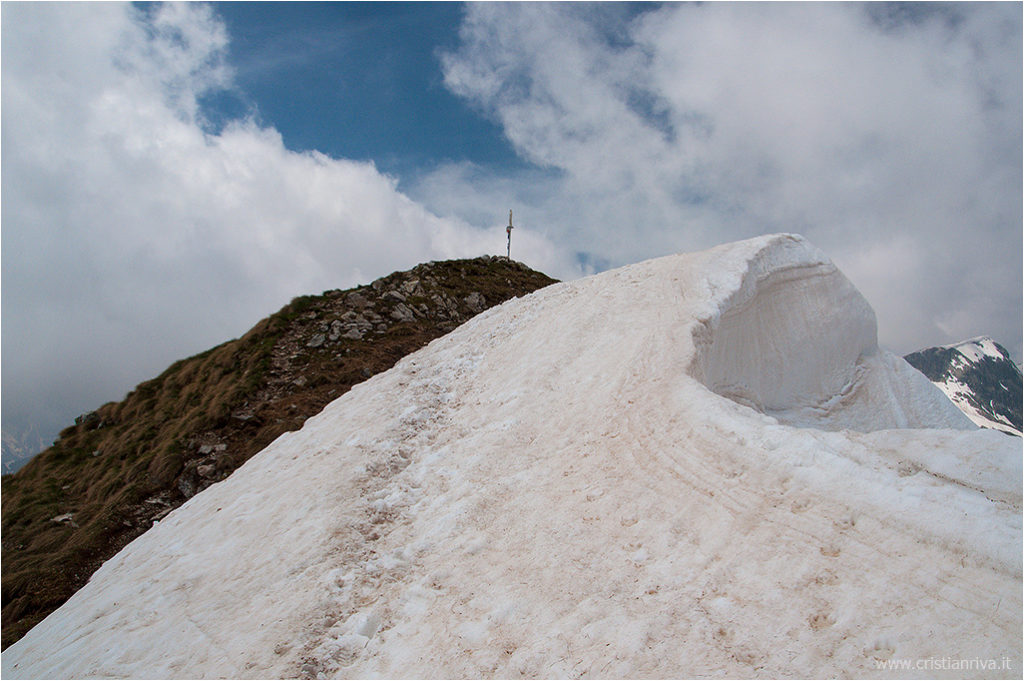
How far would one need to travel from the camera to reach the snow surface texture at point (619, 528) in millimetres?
5152

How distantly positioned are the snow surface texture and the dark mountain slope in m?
4.52

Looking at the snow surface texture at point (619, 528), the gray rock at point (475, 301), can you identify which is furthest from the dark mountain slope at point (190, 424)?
the snow surface texture at point (619, 528)

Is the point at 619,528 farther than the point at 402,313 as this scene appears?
No

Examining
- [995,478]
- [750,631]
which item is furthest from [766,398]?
[750,631]

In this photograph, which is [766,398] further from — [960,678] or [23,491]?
[23,491]

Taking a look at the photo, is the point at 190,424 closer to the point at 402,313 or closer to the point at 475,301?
the point at 402,313

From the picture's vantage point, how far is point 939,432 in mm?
6305

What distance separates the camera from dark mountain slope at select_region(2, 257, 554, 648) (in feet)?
55.4

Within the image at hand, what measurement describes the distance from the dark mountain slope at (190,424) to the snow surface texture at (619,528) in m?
4.52

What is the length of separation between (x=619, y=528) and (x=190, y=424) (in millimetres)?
19670

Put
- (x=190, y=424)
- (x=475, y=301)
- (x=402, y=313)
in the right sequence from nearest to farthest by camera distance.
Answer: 1. (x=190, y=424)
2. (x=402, y=313)
3. (x=475, y=301)

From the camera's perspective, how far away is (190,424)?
20688mm

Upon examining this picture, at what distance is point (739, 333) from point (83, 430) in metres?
30.4

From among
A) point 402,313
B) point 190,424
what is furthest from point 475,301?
point 190,424
